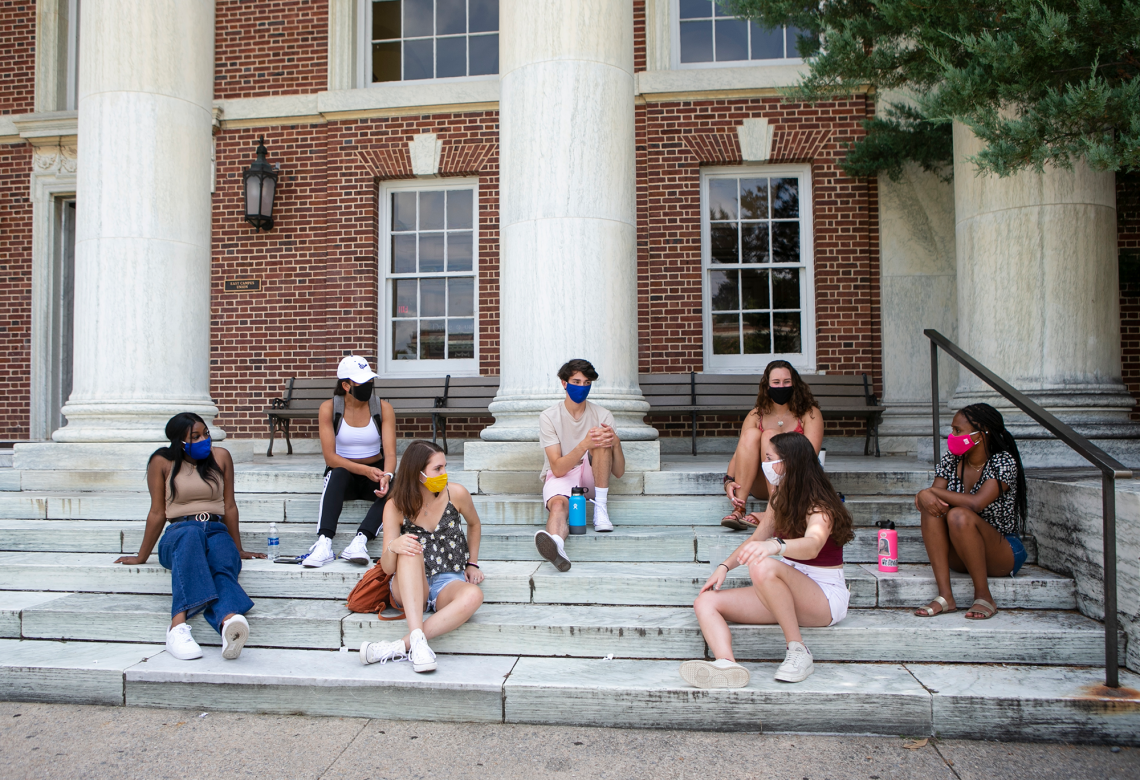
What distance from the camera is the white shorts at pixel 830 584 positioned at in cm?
405

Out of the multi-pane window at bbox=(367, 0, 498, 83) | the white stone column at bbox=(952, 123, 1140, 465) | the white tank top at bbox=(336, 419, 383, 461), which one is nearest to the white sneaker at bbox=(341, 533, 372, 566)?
the white tank top at bbox=(336, 419, 383, 461)

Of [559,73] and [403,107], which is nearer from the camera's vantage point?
[559,73]

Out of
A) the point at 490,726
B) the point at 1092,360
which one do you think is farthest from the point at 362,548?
the point at 1092,360

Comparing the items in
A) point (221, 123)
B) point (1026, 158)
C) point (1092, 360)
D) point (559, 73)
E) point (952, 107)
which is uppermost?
point (221, 123)

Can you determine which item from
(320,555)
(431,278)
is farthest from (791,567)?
(431,278)

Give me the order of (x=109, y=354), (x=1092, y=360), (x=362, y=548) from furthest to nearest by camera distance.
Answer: (x=109, y=354) → (x=1092, y=360) → (x=362, y=548)

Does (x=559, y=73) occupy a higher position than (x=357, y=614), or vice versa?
(x=559, y=73)

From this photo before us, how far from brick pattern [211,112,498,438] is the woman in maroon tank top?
626 centimetres

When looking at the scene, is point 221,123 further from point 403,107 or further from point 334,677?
point 334,677

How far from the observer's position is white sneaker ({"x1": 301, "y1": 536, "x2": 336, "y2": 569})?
490 centimetres

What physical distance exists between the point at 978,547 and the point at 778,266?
5.81 meters

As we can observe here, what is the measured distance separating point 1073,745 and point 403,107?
9136 millimetres

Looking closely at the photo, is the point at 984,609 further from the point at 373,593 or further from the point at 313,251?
the point at 313,251

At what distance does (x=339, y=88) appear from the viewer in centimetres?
1028
